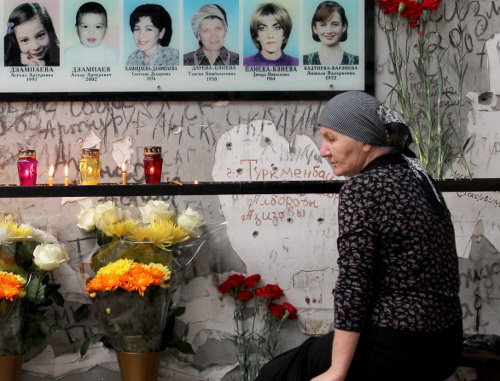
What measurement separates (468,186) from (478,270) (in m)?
0.47

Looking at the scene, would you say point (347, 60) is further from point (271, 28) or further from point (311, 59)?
point (271, 28)

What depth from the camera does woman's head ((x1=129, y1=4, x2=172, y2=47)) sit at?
3602mm

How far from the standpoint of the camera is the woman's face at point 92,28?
3.61 meters

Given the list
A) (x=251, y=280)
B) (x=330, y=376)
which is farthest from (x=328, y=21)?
(x=330, y=376)

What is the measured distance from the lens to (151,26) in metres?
3.61

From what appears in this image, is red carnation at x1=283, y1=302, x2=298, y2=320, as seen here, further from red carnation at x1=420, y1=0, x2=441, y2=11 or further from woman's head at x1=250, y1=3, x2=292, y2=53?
red carnation at x1=420, y1=0, x2=441, y2=11

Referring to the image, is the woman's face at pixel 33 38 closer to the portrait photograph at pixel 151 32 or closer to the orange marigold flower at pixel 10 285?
the portrait photograph at pixel 151 32

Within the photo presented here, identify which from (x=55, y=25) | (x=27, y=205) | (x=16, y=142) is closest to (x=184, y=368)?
(x=27, y=205)

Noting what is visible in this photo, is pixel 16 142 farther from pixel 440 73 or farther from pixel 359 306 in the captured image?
pixel 359 306

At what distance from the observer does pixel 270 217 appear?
3.61m

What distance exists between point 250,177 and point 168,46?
2.22 feet

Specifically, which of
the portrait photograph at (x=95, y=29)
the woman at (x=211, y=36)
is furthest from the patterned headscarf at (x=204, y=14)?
the portrait photograph at (x=95, y=29)

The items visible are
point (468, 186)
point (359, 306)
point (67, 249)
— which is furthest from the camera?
point (67, 249)

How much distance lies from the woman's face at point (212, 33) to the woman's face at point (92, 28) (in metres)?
0.43
